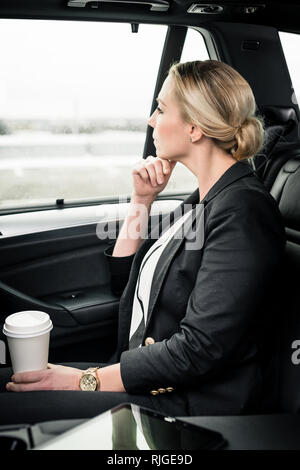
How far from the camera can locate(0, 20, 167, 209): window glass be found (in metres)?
2.20

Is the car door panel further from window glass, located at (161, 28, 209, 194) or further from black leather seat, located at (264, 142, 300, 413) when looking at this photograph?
black leather seat, located at (264, 142, 300, 413)

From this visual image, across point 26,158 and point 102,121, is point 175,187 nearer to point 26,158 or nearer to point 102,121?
point 102,121

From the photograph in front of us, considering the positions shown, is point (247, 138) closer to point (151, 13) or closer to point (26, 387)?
point (151, 13)

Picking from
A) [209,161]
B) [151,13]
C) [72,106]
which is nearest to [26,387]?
[209,161]

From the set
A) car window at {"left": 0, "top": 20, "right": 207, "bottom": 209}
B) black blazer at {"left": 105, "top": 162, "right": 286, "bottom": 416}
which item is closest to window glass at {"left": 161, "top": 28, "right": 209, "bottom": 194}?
car window at {"left": 0, "top": 20, "right": 207, "bottom": 209}

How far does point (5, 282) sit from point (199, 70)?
4.09 ft

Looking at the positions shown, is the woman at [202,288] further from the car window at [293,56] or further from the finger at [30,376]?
the car window at [293,56]

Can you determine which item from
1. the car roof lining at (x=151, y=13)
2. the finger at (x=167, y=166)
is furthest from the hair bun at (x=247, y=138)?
the car roof lining at (x=151, y=13)

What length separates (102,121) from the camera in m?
2.50

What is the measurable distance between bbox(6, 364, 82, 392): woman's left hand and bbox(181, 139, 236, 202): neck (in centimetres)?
69

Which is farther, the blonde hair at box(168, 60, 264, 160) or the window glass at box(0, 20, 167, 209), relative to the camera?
the window glass at box(0, 20, 167, 209)

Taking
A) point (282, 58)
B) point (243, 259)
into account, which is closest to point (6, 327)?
point (243, 259)

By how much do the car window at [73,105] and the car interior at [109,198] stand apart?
3 centimetres

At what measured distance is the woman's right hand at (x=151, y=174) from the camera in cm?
181
